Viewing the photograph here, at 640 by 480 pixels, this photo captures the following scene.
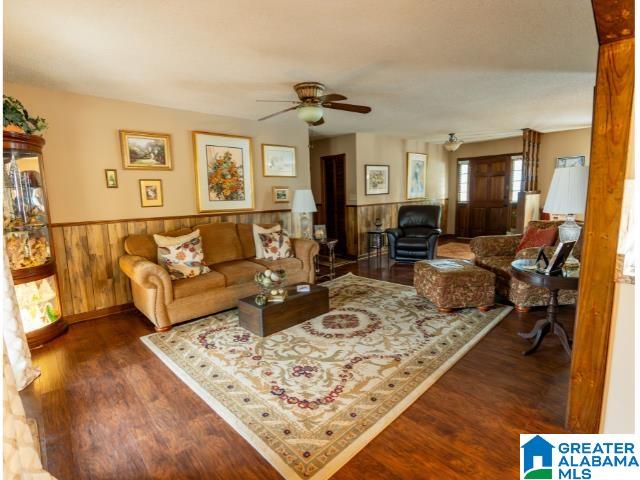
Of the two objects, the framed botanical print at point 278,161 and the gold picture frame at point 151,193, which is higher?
the framed botanical print at point 278,161

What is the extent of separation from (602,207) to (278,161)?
13.7ft

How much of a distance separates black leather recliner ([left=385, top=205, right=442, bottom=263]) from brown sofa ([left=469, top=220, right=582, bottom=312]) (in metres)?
0.96

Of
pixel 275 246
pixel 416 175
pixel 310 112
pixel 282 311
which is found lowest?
pixel 282 311

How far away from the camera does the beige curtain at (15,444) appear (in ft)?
2.75

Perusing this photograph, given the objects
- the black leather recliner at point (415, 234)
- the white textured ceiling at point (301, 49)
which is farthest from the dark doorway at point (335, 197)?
the white textured ceiling at point (301, 49)

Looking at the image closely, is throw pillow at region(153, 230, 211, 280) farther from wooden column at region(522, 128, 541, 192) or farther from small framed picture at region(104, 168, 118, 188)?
wooden column at region(522, 128, 541, 192)

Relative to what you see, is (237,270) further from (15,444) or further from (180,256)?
(15,444)

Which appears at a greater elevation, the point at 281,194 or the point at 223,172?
the point at 223,172

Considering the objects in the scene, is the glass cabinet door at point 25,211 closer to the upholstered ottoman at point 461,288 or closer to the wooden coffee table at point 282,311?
the wooden coffee table at point 282,311

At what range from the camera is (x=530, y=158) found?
6543mm

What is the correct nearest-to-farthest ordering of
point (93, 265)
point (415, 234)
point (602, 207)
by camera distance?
point (602, 207) → point (93, 265) → point (415, 234)

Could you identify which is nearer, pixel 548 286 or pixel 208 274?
pixel 548 286

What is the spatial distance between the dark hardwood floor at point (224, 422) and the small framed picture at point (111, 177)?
1.81 metres

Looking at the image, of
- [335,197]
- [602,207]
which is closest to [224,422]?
[602,207]
